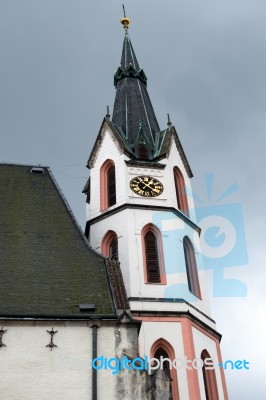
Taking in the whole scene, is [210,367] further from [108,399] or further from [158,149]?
[158,149]

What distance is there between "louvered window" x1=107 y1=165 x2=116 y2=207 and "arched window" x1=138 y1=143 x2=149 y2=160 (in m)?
1.30

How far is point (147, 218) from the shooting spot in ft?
74.9

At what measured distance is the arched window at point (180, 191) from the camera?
2473 centimetres

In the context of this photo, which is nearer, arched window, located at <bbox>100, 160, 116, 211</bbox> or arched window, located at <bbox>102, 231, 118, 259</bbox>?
arched window, located at <bbox>102, 231, 118, 259</bbox>

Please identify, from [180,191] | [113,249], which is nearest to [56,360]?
[113,249]

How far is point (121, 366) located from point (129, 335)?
2.93 ft

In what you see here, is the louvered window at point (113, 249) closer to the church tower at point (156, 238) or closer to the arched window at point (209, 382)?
the church tower at point (156, 238)

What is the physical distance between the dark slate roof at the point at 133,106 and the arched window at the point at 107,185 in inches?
51.1

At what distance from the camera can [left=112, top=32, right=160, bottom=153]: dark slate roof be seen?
27036 mm

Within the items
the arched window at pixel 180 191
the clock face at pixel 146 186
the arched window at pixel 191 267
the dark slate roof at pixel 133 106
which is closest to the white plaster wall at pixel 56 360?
the arched window at pixel 191 267

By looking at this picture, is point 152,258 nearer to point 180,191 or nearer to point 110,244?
point 110,244

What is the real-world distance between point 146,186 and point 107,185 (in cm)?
189

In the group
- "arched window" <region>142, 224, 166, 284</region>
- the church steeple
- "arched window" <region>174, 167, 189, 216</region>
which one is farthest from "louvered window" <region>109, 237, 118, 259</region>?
the church steeple

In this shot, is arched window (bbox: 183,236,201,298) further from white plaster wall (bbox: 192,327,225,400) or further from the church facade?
white plaster wall (bbox: 192,327,225,400)
